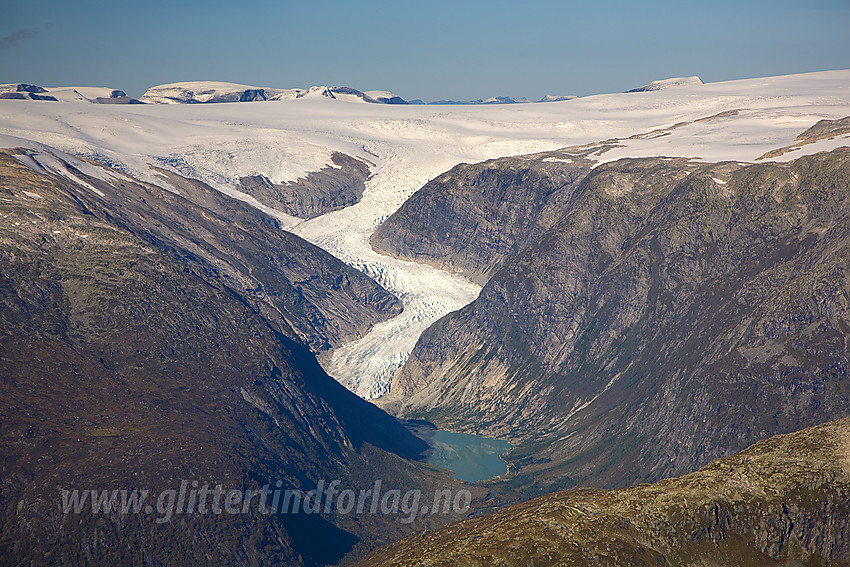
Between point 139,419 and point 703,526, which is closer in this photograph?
point 703,526

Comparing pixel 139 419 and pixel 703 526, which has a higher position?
pixel 703 526

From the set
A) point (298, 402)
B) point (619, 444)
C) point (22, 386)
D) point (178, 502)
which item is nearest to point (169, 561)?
point (178, 502)

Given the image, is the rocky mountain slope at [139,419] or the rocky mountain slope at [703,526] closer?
the rocky mountain slope at [703,526]

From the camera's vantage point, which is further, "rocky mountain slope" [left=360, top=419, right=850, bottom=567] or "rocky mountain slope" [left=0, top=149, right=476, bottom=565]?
"rocky mountain slope" [left=0, top=149, right=476, bottom=565]

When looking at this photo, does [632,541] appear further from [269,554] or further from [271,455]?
[271,455]
